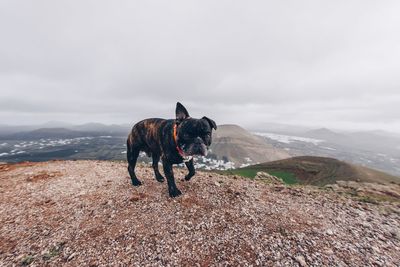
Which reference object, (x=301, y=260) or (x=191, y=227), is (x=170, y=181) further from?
(x=301, y=260)

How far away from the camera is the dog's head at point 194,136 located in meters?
7.09

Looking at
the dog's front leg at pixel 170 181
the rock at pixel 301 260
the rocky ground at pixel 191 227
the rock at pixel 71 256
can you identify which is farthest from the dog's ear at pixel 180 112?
the rock at pixel 301 260

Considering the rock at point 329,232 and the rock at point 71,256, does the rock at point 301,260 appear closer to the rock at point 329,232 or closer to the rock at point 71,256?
the rock at point 329,232

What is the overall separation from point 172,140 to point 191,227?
340 cm

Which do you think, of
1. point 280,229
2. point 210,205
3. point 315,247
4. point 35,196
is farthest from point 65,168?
point 315,247

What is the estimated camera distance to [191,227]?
265 inches

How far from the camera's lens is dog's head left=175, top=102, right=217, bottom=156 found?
709cm

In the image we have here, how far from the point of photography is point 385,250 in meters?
5.90

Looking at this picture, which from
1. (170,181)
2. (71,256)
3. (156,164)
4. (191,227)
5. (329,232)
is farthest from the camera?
(156,164)

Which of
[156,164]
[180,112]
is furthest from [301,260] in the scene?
[156,164]

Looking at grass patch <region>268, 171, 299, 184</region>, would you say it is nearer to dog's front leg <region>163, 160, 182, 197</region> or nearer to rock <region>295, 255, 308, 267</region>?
dog's front leg <region>163, 160, 182, 197</region>

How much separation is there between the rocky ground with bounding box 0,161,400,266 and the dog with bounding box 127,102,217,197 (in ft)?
4.97

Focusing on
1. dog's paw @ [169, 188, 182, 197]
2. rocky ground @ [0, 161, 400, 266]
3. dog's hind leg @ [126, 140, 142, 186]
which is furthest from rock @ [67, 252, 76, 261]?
dog's hind leg @ [126, 140, 142, 186]

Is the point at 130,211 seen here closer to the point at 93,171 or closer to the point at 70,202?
the point at 70,202
